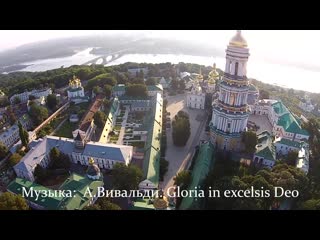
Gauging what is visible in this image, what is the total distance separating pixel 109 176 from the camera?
49.7 ft

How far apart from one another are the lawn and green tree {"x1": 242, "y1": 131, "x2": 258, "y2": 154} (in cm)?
1113

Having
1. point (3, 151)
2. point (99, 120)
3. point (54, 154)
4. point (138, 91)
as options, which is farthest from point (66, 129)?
point (138, 91)

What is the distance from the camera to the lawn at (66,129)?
19422mm

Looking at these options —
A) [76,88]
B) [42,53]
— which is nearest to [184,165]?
[76,88]

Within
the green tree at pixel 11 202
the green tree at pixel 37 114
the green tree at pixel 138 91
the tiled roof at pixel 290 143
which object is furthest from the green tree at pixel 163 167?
the green tree at pixel 37 114

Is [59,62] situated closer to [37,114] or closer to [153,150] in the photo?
[37,114]

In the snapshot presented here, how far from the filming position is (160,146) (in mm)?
16953

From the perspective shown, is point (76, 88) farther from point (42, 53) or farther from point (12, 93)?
point (42, 53)

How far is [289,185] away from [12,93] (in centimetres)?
2481

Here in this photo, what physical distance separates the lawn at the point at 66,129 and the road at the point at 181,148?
21.9ft

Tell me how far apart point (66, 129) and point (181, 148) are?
8302 mm

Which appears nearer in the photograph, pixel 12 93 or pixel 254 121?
pixel 254 121

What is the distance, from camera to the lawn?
19.4 metres

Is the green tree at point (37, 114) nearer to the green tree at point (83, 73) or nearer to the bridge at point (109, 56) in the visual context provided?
the green tree at point (83, 73)
